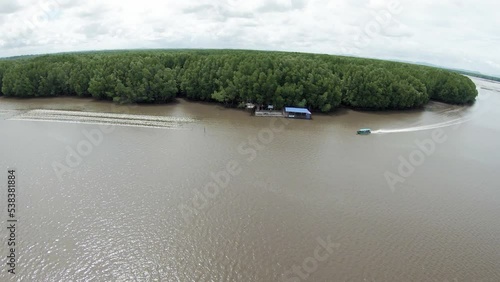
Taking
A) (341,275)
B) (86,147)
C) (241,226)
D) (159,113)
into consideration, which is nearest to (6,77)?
(159,113)

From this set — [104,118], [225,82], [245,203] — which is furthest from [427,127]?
[104,118]

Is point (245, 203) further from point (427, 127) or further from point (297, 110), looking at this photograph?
point (427, 127)

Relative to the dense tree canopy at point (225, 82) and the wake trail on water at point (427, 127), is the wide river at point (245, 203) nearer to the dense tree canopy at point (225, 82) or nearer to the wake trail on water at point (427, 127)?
the wake trail on water at point (427, 127)

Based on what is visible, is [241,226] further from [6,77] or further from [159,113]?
[6,77]

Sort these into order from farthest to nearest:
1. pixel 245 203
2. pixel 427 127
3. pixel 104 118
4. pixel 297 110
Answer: pixel 297 110 → pixel 427 127 → pixel 104 118 → pixel 245 203

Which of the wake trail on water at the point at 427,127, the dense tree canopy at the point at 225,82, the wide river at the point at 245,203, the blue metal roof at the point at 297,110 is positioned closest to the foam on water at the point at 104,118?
the wide river at the point at 245,203

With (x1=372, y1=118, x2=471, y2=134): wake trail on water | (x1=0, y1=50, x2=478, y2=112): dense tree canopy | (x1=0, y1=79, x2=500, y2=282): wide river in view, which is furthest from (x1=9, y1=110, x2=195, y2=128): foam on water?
(x1=372, y1=118, x2=471, y2=134): wake trail on water
